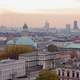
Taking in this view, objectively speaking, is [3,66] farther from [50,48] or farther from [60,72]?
[50,48]

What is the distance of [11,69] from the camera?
66.4ft

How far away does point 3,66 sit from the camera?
64.3 feet

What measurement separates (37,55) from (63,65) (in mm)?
7291

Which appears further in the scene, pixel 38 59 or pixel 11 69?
pixel 38 59

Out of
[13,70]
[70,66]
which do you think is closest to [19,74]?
[13,70]

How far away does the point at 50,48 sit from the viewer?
34469 millimetres

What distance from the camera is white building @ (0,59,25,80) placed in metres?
19.2

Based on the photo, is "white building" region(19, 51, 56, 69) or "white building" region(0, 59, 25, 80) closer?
"white building" region(0, 59, 25, 80)

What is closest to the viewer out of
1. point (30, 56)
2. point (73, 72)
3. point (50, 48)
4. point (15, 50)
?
point (73, 72)

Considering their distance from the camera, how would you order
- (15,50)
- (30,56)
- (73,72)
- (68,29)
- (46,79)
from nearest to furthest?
1. (46,79)
2. (73,72)
3. (30,56)
4. (15,50)
5. (68,29)

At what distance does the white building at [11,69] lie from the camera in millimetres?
19219

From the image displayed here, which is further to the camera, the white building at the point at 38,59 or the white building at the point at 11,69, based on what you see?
the white building at the point at 38,59

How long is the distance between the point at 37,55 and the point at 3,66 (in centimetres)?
711

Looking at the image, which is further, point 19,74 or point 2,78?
point 19,74
